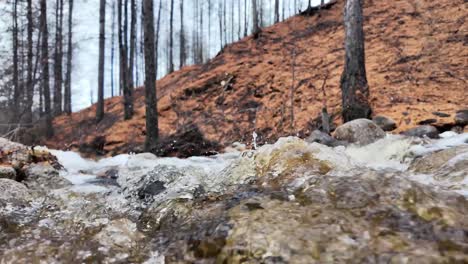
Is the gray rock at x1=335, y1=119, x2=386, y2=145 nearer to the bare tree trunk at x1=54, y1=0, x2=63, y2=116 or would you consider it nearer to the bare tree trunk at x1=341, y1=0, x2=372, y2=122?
the bare tree trunk at x1=341, y1=0, x2=372, y2=122

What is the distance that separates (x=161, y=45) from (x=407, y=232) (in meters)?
40.4

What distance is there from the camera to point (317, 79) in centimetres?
951

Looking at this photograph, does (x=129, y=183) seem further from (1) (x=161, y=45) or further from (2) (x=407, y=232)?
(1) (x=161, y=45)

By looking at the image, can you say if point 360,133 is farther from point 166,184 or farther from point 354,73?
point 166,184

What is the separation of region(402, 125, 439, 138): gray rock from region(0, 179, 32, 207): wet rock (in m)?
4.49

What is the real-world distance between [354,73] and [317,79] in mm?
2700

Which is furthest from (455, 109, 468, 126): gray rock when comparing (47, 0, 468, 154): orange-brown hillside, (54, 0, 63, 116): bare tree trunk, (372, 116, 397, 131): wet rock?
(54, 0, 63, 116): bare tree trunk

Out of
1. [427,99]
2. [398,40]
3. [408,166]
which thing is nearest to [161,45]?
[398,40]

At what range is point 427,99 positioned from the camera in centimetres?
671

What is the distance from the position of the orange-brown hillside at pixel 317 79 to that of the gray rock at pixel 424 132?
0.52 meters

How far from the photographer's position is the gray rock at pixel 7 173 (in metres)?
4.45

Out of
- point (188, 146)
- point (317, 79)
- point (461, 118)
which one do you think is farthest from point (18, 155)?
point (317, 79)

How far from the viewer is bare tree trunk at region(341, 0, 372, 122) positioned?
260 inches

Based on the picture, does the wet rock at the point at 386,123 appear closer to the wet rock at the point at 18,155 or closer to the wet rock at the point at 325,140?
the wet rock at the point at 325,140
